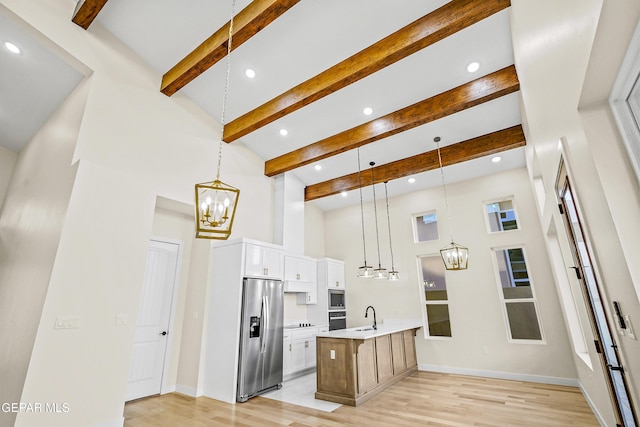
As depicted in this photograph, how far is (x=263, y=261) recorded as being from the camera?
5070 mm

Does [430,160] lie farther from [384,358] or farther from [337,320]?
[337,320]

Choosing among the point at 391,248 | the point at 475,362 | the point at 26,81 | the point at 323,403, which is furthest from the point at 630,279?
the point at 26,81

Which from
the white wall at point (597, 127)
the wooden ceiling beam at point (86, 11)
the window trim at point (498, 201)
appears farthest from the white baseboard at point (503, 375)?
the wooden ceiling beam at point (86, 11)

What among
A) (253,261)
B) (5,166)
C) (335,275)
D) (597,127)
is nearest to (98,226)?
(253,261)

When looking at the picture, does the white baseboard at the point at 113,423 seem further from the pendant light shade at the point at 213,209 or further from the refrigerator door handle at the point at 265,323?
the pendant light shade at the point at 213,209

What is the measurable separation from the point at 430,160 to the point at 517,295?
9.83 feet

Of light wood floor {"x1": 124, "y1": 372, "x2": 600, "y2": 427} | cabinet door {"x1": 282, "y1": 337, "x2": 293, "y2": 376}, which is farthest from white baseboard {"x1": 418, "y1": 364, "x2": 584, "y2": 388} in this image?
cabinet door {"x1": 282, "y1": 337, "x2": 293, "y2": 376}

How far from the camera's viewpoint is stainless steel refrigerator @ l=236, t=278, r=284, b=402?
14.1ft

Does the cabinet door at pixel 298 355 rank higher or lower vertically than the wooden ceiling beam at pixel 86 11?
lower

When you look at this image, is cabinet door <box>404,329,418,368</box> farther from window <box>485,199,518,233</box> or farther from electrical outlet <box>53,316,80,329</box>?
electrical outlet <box>53,316,80,329</box>

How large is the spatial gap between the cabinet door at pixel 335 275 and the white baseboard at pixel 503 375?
7.83ft

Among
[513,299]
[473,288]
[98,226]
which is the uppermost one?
[98,226]

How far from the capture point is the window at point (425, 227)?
6.44 metres

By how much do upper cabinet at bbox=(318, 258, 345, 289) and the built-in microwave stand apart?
10 centimetres
